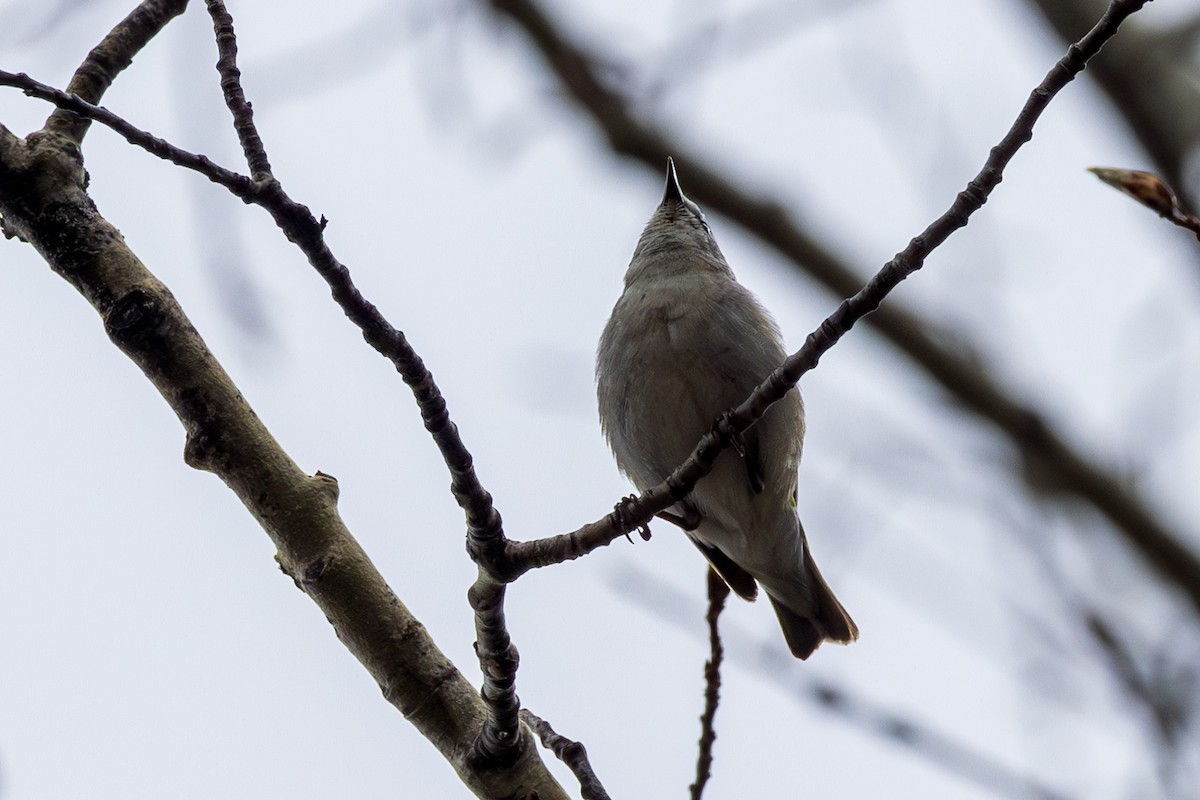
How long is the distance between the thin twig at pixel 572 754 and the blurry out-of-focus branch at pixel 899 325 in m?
1.59

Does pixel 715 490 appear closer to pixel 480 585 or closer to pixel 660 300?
pixel 660 300

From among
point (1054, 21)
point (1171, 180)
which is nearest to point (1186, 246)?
point (1171, 180)

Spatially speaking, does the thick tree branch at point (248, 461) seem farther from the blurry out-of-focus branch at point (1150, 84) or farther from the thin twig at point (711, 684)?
the blurry out-of-focus branch at point (1150, 84)

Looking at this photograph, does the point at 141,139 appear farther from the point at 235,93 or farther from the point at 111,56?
the point at 111,56

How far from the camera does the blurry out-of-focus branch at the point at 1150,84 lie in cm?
330

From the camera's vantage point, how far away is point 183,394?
10.6ft

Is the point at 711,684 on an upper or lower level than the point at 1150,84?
lower

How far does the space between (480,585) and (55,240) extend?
4.74ft

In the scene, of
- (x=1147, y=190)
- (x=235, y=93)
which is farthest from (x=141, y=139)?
(x=1147, y=190)

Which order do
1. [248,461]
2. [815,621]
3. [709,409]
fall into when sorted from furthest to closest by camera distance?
[815,621] < [709,409] < [248,461]

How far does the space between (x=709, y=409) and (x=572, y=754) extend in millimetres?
1548

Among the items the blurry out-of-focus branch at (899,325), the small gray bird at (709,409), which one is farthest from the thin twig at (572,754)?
the blurry out-of-focus branch at (899,325)

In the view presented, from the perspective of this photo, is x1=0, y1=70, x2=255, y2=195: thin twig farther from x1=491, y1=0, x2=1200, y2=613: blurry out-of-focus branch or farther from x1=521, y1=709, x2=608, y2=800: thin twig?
x1=491, y1=0, x2=1200, y2=613: blurry out-of-focus branch

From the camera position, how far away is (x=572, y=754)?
3.53 m
